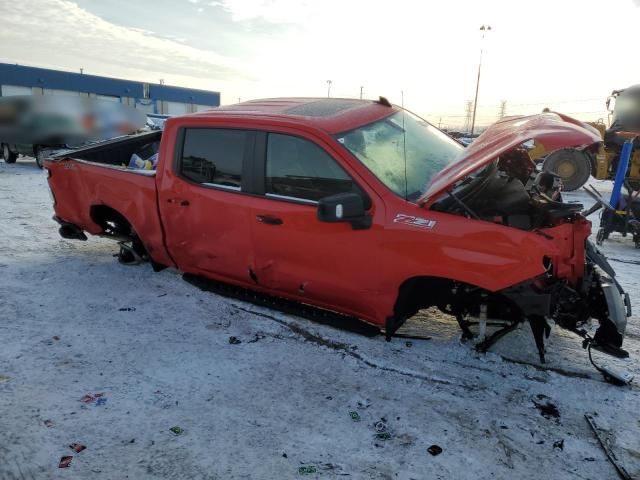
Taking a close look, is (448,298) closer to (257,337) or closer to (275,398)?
(275,398)

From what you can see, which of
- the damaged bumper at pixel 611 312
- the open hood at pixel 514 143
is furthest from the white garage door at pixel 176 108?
the damaged bumper at pixel 611 312

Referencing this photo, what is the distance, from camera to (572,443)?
2.59 metres

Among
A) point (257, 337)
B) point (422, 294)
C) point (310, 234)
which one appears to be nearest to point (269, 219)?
point (310, 234)

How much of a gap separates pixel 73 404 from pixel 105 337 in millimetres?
910

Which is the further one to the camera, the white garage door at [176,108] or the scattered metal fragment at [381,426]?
the white garage door at [176,108]

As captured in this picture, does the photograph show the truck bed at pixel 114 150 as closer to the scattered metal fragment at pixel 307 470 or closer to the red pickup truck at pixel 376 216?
the red pickup truck at pixel 376 216

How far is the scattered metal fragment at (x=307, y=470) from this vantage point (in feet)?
7.70

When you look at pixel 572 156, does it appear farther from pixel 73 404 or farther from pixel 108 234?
pixel 73 404

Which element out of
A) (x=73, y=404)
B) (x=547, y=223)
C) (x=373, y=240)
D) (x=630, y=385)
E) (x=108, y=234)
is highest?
(x=547, y=223)

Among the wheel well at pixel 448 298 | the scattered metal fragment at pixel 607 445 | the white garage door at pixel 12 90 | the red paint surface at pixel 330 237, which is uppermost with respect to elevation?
the white garage door at pixel 12 90

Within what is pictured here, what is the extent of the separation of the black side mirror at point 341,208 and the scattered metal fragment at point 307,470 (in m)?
1.47

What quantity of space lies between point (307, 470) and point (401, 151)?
7.89ft

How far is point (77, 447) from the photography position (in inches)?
98.0

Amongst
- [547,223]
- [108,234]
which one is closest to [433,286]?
[547,223]
